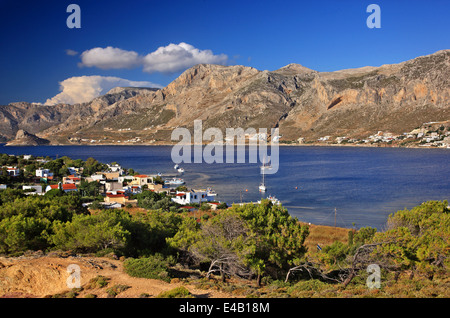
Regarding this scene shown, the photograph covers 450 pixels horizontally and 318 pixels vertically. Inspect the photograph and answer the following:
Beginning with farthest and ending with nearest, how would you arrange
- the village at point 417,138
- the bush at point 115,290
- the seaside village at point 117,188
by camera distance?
1. the village at point 417,138
2. the seaside village at point 117,188
3. the bush at point 115,290

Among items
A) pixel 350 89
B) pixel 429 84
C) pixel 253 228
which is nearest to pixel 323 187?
pixel 253 228

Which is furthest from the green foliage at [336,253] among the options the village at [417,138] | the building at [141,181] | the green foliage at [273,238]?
the village at [417,138]

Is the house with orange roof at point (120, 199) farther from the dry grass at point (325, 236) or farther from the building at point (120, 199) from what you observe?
the dry grass at point (325, 236)

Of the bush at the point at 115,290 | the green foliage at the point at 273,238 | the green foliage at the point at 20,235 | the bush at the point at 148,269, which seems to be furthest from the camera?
the green foliage at the point at 20,235

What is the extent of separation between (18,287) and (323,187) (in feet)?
138

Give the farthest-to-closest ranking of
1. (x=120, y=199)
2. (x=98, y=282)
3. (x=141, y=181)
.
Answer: (x=141, y=181) < (x=120, y=199) < (x=98, y=282)

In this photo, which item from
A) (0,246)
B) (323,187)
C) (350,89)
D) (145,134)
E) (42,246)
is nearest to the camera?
(0,246)

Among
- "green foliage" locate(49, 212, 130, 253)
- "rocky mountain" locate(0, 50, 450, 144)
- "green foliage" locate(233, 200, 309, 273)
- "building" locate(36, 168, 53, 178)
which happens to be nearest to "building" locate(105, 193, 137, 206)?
"building" locate(36, 168, 53, 178)

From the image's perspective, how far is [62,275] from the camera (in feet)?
30.7

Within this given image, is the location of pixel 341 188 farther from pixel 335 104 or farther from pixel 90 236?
pixel 335 104

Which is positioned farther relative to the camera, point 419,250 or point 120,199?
point 120,199

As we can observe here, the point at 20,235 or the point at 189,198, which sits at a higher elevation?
the point at 20,235

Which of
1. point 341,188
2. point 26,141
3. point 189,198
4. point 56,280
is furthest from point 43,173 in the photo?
point 26,141
